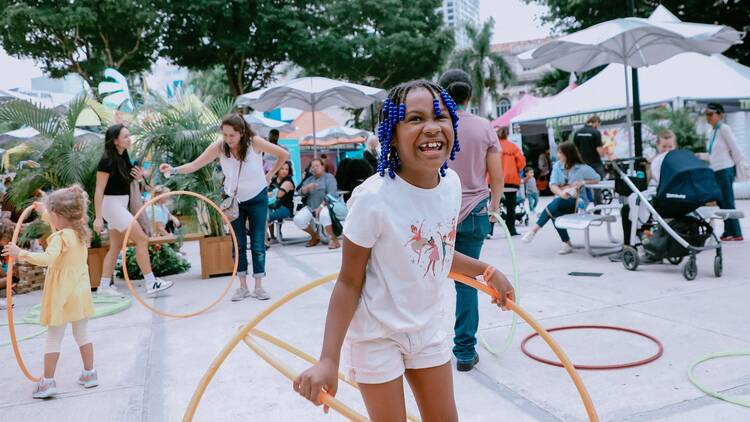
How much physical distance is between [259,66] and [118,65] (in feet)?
17.6

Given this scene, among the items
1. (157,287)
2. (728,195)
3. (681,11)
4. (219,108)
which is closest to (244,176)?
(157,287)

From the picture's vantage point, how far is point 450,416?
2.18 metres

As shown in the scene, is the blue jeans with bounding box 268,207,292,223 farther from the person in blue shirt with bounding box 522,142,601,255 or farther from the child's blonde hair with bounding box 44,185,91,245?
the child's blonde hair with bounding box 44,185,91,245

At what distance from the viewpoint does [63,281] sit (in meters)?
3.96

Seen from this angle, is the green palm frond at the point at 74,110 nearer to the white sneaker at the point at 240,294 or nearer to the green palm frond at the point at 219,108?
the green palm frond at the point at 219,108

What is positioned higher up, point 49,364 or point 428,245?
point 428,245

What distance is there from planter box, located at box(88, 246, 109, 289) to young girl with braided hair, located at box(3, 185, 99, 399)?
384 centimetres

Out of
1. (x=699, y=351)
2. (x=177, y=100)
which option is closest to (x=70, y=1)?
(x=177, y=100)

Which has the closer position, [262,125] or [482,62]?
[262,125]

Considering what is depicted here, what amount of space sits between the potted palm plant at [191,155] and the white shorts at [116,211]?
1382 millimetres

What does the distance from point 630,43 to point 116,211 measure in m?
7.30

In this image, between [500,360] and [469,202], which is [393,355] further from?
[500,360]

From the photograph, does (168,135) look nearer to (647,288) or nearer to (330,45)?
(647,288)

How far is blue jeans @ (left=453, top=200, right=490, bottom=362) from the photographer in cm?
387
